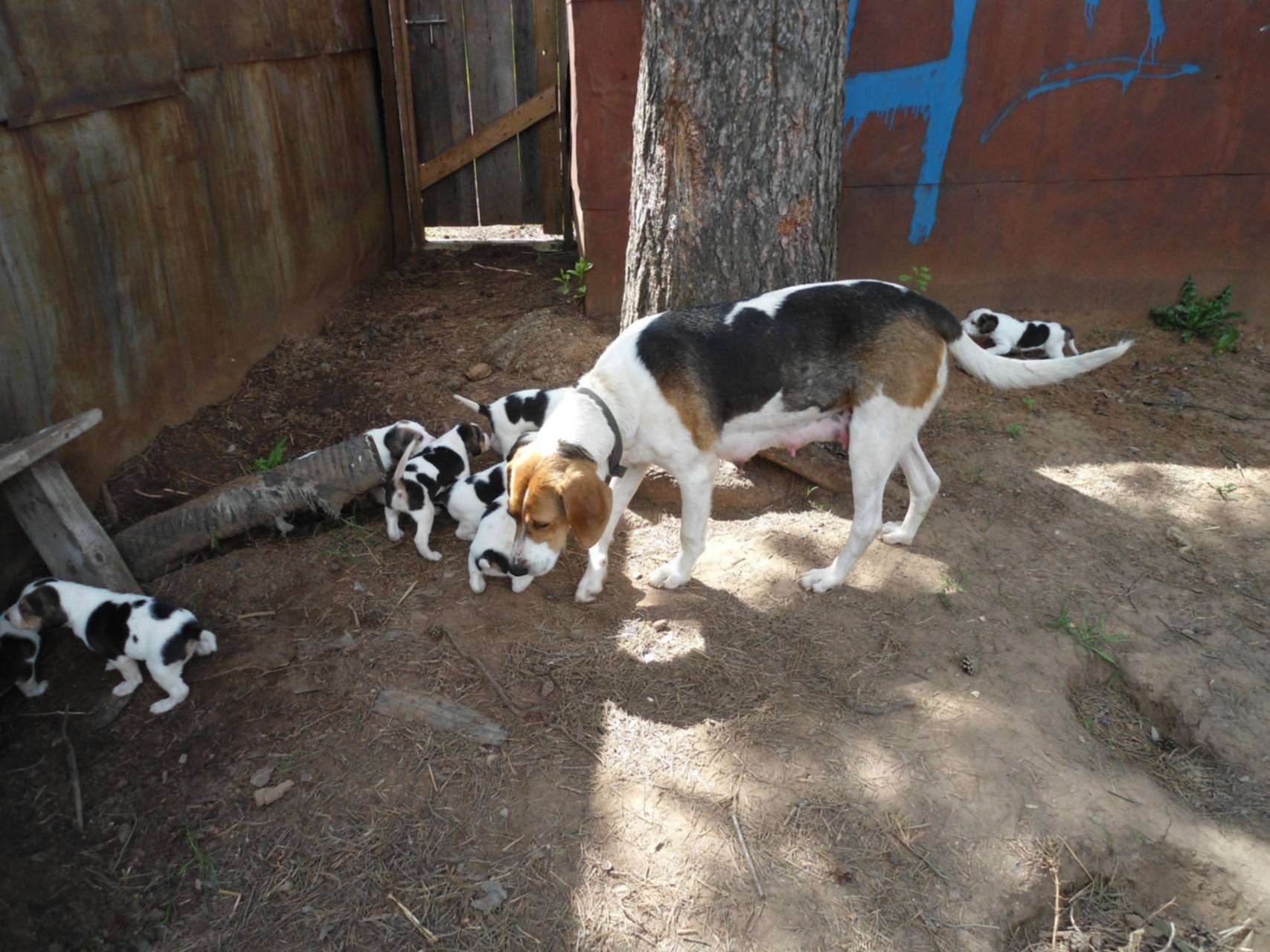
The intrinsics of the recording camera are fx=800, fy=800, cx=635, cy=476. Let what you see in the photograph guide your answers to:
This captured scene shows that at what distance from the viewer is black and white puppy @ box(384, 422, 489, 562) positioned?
4.62 metres

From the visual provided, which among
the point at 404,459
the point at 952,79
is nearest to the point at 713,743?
the point at 404,459

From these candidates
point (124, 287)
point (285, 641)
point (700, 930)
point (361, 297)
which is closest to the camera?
point (700, 930)

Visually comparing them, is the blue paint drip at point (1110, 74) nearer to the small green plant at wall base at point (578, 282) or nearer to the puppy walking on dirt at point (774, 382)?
the puppy walking on dirt at point (774, 382)

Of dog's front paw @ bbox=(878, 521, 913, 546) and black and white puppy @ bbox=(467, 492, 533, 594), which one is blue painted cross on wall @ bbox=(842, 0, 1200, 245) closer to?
dog's front paw @ bbox=(878, 521, 913, 546)

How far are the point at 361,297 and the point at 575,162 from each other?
269 cm

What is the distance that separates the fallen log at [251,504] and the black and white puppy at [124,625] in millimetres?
719

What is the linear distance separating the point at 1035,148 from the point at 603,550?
5.22 meters

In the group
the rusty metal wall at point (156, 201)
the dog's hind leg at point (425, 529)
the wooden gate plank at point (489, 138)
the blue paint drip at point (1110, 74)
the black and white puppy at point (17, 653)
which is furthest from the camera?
the wooden gate plank at point (489, 138)

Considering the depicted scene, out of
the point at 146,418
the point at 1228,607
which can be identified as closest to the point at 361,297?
the point at 146,418

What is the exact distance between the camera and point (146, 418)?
515 cm

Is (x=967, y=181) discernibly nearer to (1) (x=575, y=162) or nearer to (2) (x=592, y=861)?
(1) (x=575, y=162)

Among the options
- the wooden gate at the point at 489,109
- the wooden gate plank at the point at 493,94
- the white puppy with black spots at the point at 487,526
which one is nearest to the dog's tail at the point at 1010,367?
the white puppy with black spots at the point at 487,526

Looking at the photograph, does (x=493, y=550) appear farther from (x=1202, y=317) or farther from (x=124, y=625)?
(x=1202, y=317)

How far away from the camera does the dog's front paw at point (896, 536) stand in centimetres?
464
